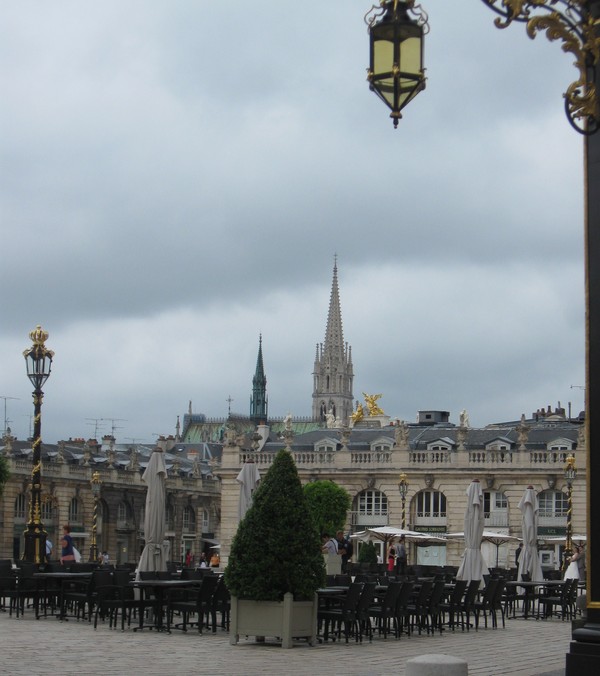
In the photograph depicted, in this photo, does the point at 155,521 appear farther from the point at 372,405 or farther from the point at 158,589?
the point at 372,405

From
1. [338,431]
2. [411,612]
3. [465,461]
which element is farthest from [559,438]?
[411,612]

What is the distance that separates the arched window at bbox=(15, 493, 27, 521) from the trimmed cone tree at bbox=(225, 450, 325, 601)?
60961 mm

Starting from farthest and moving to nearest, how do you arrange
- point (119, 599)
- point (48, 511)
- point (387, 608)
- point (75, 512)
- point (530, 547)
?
point (75, 512) → point (48, 511) → point (530, 547) → point (119, 599) → point (387, 608)

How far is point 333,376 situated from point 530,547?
140630mm

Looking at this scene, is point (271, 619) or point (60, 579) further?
point (60, 579)

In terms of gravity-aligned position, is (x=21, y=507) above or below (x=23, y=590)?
above

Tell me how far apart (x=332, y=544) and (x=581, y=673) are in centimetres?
2193

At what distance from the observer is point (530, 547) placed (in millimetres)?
32125

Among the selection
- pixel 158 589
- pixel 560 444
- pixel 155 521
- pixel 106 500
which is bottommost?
pixel 158 589

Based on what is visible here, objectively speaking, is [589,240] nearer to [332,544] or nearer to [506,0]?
[506,0]

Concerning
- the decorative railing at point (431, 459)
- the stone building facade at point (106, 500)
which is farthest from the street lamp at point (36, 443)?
the stone building facade at point (106, 500)

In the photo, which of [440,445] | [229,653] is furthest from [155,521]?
[440,445]

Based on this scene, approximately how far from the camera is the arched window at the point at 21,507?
77312mm

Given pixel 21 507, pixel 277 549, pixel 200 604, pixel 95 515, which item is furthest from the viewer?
pixel 21 507
